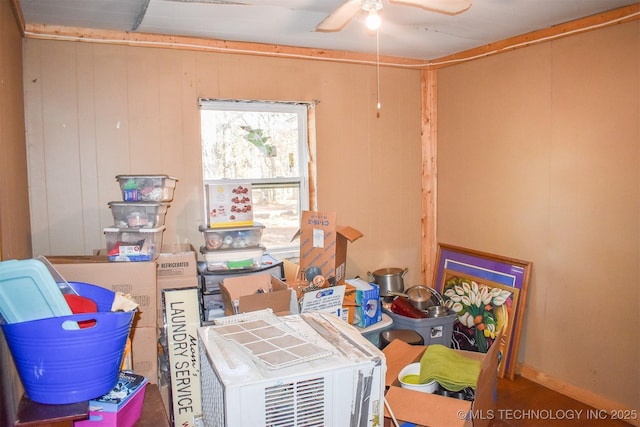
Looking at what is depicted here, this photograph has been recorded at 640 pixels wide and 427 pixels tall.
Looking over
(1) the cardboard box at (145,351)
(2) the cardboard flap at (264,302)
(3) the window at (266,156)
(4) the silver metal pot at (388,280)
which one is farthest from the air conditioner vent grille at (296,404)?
(4) the silver metal pot at (388,280)

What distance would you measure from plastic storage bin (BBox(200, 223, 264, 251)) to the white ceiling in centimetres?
130

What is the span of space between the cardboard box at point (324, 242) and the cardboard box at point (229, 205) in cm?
40

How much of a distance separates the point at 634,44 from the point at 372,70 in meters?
1.83

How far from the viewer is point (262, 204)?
3668mm

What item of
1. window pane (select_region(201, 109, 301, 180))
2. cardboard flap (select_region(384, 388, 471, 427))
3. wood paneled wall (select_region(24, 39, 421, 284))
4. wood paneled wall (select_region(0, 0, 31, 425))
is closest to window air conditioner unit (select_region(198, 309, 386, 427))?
cardboard flap (select_region(384, 388, 471, 427))

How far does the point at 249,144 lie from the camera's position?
356 cm

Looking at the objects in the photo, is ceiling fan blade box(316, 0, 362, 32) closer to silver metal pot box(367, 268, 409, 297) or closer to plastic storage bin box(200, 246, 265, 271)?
plastic storage bin box(200, 246, 265, 271)

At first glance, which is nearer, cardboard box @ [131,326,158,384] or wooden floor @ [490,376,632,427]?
cardboard box @ [131,326,158,384]

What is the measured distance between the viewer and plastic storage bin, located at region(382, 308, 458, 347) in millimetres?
3258

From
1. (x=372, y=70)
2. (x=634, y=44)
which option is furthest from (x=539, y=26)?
(x=372, y=70)

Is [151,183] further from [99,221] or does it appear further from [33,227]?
[33,227]

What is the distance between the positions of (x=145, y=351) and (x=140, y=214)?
2.49ft

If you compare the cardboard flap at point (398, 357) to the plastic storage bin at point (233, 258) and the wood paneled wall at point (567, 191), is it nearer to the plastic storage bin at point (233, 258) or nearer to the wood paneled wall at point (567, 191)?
the plastic storage bin at point (233, 258)

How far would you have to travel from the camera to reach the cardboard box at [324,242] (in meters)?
3.03
